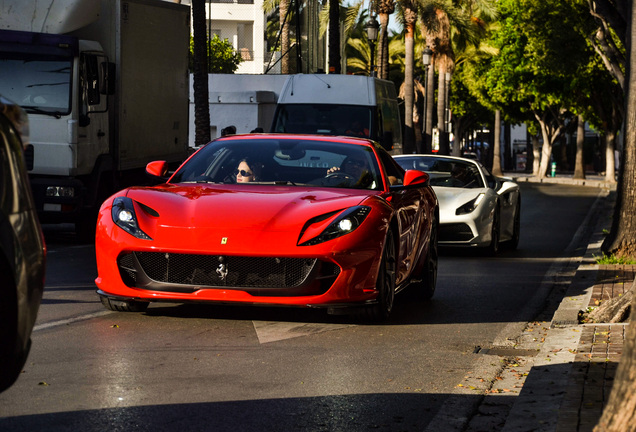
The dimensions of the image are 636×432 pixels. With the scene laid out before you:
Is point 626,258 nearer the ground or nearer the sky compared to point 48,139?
nearer the ground

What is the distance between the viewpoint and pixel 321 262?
26.7 feet

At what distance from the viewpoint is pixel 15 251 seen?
4156 mm

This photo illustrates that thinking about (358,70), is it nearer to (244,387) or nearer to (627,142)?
(627,142)

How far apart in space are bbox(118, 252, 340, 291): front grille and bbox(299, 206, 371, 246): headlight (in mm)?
162

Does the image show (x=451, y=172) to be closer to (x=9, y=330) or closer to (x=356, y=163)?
(x=356, y=163)

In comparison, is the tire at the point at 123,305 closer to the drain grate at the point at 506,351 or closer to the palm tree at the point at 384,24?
the drain grate at the point at 506,351

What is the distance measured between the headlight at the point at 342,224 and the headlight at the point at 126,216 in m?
1.16

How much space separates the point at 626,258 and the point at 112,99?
Answer: 765 cm

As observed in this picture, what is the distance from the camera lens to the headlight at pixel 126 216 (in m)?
8.27

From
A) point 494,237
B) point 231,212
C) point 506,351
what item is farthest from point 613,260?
point 231,212

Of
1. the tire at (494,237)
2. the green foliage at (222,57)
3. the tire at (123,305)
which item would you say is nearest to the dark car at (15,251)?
the tire at (123,305)

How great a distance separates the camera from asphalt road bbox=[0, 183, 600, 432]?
18.6 ft

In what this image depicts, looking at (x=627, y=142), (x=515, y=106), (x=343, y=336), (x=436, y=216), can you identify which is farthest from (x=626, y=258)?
(x=515, y=106)

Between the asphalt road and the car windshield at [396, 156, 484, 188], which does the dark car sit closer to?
the asphalt road
